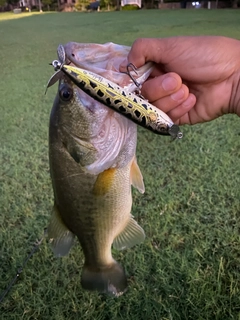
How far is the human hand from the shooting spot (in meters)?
1.57

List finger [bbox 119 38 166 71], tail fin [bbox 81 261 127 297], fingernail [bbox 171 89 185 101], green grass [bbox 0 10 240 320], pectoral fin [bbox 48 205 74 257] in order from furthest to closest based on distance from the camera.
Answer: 1. green grass [bbox 0 10 240 320]
2. tail fin [bbox 81 261 127 297]
3. pectoral fin [bbox 48 205 74 257]
4. fingernail [bbox 171 89 185 101]
5. finger [bbox 119 38 166 71]

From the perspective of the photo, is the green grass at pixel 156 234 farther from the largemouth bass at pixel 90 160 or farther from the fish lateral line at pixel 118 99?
the fish lateral line at pixel 118 99

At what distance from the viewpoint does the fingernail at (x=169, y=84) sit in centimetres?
154

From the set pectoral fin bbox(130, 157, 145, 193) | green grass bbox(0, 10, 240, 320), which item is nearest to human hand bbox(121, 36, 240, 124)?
pectoral fin bbox(130, 157, 145, 193)

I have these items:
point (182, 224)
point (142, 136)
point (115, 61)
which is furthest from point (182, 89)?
point (142, 136)

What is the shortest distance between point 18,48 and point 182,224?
9369 millimetres

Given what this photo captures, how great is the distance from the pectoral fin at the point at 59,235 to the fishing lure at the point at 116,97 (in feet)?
1.96

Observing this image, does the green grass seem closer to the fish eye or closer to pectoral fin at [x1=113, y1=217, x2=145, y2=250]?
pectoral fin at [x1=113, y1=217, x2=145, y2=250]

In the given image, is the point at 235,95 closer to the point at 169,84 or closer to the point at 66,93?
the point at 169,84

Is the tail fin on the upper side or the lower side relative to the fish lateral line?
lower

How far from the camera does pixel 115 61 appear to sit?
1468mm

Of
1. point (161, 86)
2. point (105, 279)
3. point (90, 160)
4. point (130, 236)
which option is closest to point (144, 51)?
point (161, 86)

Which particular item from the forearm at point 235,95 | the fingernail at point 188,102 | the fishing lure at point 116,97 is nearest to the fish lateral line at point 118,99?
the fishing lure at point 116,97

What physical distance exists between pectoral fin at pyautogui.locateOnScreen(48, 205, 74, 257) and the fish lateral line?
1.97 feet
